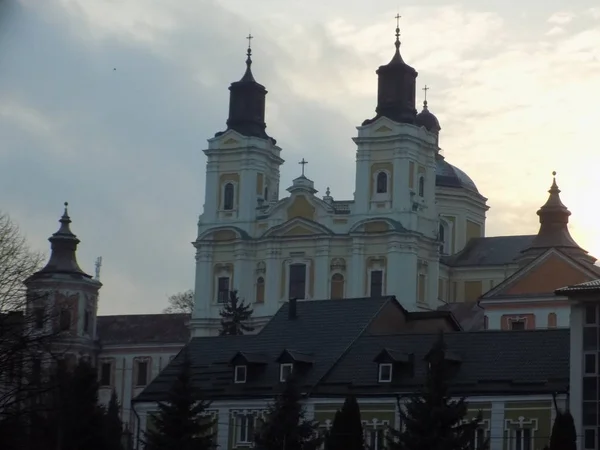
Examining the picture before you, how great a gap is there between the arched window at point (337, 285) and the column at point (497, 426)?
49732 millimetres

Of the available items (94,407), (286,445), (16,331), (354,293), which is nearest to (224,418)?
(94,407)

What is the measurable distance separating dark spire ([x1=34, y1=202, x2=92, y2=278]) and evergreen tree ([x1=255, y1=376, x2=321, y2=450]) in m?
59.0

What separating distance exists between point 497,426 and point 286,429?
7.13 metres

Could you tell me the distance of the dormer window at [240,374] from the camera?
58438 millimetres

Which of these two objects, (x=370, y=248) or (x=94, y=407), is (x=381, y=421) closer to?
(x=94, y=407)

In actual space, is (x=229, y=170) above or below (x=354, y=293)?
above

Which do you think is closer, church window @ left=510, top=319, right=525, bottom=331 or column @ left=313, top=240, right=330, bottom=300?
church window @ left=510, top=319, right=525, bottom=331

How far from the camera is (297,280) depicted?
10394 centimetres

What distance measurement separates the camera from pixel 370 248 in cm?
10238

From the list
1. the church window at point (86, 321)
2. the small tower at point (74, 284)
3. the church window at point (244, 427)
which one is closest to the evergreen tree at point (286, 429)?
the church window at point (244, 427)

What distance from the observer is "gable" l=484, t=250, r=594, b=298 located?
81000 millimetres

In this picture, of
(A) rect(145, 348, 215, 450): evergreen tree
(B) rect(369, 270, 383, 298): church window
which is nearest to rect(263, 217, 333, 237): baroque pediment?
(B) rect(369, 270, 383, 298): church window

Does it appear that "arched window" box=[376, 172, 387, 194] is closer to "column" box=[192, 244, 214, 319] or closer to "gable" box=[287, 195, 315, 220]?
"gable" box=[287, 195, 315, 220]

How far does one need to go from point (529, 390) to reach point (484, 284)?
184 feet
